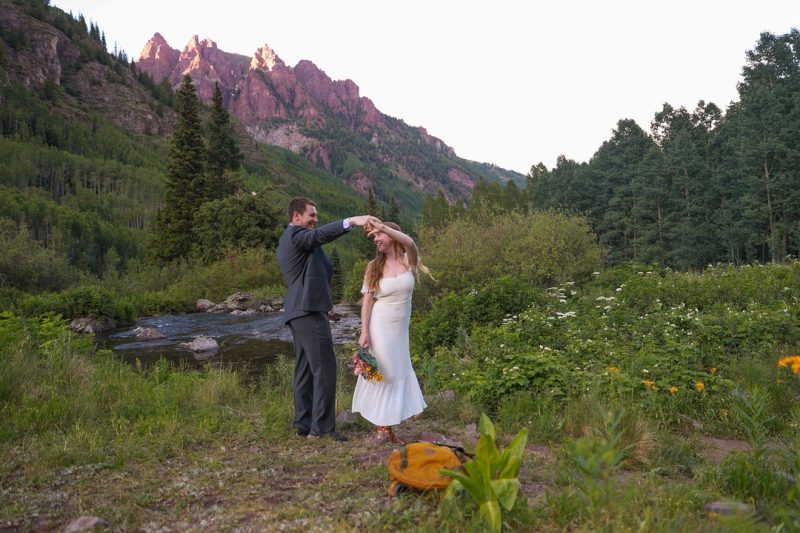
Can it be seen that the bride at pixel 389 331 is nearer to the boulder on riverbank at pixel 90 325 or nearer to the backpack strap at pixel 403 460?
the backpack strap at pixel 403 460

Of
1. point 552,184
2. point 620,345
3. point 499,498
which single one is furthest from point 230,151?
point 499,498

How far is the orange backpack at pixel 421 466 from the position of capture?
326 cm

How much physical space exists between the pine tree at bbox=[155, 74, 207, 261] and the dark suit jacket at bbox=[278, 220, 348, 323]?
142 feet

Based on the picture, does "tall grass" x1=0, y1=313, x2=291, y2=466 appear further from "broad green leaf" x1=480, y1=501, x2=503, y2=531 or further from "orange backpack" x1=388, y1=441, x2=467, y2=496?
"broad green leaf" x1=480, y1=501, x2=503, y2=531

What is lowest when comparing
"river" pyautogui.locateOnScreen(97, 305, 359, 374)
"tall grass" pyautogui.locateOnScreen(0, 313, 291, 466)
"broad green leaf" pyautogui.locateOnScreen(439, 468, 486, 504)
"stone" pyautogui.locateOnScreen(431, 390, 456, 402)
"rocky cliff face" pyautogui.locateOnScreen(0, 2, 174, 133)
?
"river" pyautogui.locateOnScreen(97, 305, 359, 374)

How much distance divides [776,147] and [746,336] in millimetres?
28589

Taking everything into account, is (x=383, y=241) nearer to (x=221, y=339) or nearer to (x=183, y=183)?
(x=221, y=339)

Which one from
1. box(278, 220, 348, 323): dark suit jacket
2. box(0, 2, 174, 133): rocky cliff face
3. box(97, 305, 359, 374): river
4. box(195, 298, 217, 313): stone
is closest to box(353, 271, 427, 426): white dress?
box(278, 220, 348, 323): dark suit jacket

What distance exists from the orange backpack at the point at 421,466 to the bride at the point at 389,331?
1.47m

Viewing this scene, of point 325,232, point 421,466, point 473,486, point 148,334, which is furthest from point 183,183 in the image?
point 473,486

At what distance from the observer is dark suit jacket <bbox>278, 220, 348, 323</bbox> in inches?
199

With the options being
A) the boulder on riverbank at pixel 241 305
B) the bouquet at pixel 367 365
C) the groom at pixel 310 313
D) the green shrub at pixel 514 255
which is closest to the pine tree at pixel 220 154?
the boulder on riverbank at pixel 241 305

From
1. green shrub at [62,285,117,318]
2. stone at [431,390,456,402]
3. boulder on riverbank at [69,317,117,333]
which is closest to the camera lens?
stone at [431,390,456,402]

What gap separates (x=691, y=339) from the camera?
313 inches
